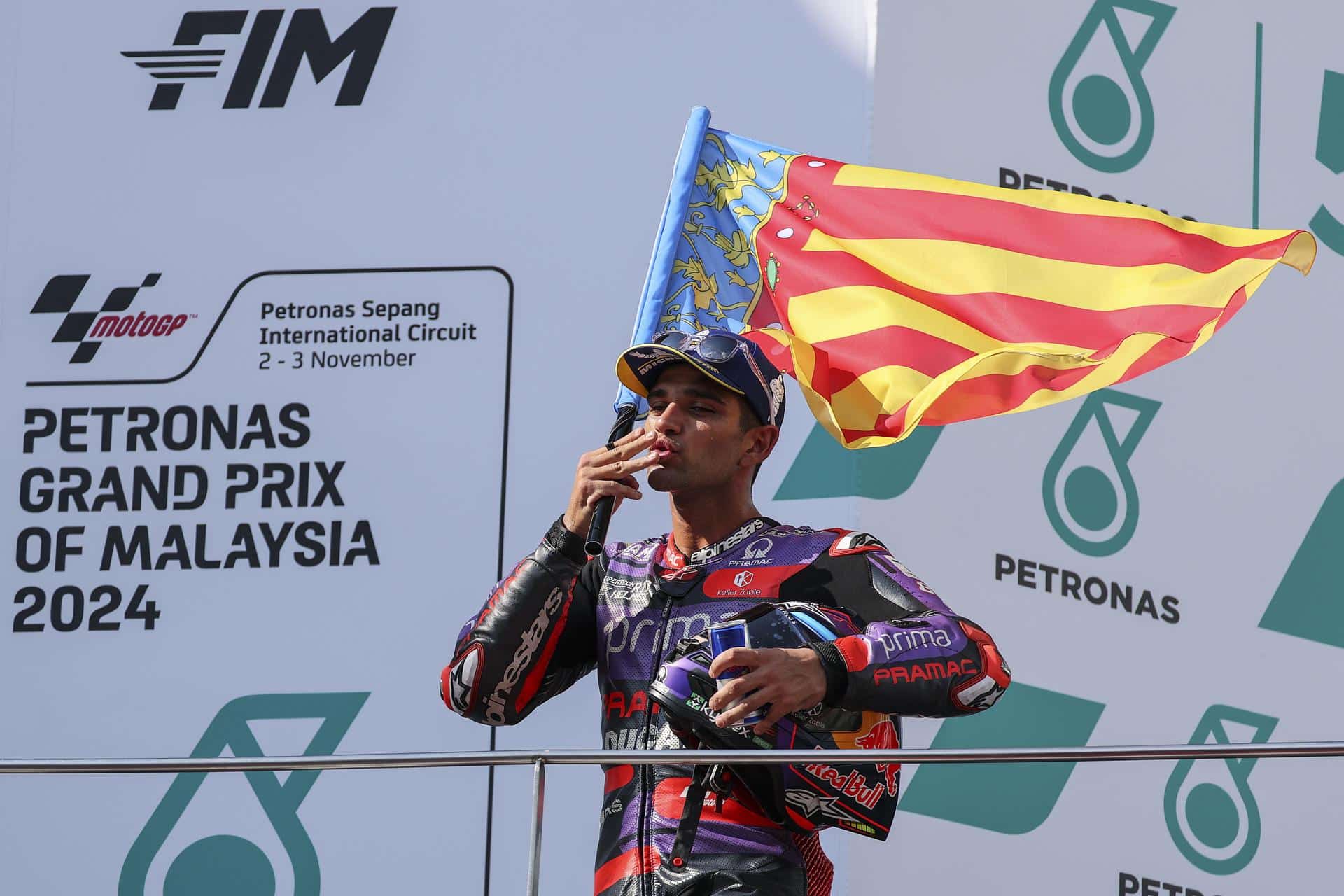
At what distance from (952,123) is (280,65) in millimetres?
2204

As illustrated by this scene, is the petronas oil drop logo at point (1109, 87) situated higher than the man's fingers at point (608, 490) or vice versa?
the petronas oil drop logo at point (1109, 87)

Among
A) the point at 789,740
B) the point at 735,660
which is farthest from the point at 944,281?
the point at 735,660

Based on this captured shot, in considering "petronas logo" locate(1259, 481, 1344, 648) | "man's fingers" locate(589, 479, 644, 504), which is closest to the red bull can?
"man's fingers" locate(589, 479, 644, 504)

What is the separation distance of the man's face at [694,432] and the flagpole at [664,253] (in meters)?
0.15

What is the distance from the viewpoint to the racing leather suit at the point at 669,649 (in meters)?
3.44

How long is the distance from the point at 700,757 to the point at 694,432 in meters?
0.71

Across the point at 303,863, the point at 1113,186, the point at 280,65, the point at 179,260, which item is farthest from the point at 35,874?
the point at 1113,186

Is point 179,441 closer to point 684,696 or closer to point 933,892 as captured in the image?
point 933,892

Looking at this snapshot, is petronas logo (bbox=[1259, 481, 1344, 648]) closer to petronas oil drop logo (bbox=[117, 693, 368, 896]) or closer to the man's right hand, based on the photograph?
petronas oil drop logo (bbox=[117, 693, 368, 896])

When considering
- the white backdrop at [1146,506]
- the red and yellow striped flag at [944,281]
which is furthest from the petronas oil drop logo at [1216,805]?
the red and yellow striped flag at [944,281]

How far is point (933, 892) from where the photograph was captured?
232 inches

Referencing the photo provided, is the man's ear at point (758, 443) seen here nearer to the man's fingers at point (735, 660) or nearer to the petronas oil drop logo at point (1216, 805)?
the man's fingers at point (735, 660)

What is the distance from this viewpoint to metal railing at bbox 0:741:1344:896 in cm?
332

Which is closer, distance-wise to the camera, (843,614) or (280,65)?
(843,614)
